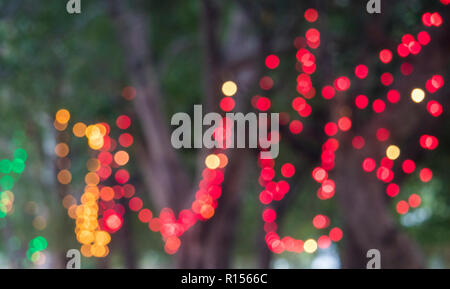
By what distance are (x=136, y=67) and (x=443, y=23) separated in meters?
3.61

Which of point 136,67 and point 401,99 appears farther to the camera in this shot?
point 136,67

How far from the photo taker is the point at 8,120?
9938 mm

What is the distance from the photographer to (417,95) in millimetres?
5262

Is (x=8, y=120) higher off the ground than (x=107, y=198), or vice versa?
(x=8, y=120)

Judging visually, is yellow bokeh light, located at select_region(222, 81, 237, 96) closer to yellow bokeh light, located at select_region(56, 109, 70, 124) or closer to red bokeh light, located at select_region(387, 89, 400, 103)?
red bokeh light, located at select_region(387, 89, 400, 103)

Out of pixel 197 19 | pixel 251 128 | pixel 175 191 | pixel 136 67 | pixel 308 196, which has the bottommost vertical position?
pixel 308 196

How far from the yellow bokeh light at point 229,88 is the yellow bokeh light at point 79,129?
3747 mm

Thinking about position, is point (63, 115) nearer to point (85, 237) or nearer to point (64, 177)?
point (64, 177)

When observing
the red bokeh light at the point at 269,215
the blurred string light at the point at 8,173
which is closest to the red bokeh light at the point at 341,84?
the red bokeh light at the point at 269,215

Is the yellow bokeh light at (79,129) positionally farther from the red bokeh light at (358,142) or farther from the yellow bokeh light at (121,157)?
the red bokeh light at (358,142)

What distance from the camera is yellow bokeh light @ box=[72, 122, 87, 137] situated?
9.63m
